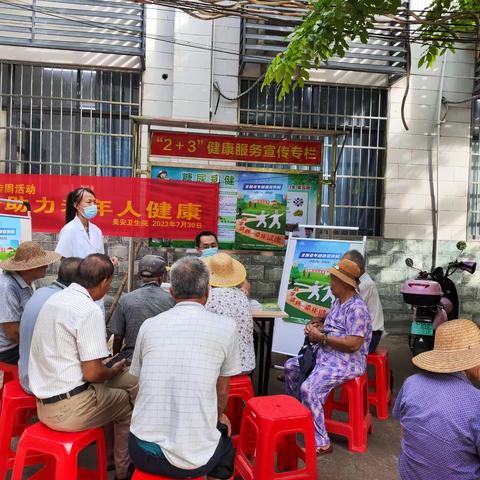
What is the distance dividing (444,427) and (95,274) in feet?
5.74

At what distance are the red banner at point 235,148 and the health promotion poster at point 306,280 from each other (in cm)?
120

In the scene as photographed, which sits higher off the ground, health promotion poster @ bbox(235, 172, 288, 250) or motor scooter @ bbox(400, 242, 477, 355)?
health promotion poster @ bbox(235, 172, 288, 250)

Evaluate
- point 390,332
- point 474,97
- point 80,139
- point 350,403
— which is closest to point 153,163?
point 80,139

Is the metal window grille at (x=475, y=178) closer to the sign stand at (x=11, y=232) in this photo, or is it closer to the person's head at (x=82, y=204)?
the person's head at (x=82, y=204)

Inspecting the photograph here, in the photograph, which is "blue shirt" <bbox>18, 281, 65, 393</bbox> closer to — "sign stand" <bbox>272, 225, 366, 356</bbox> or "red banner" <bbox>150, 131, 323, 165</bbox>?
"sign stand" <bbox>272, 225, 366, 356</bbox>

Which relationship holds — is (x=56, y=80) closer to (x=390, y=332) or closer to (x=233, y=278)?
(x=233, y=278)

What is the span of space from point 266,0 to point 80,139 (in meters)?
3.20

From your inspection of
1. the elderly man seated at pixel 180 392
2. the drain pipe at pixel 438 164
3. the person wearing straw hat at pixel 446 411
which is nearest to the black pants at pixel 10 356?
the elderly man seated at pixel 180 392

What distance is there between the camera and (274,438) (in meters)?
2.51

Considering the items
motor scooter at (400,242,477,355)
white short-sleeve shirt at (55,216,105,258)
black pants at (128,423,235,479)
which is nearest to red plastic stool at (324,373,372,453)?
black pants at (128,423,235,479)

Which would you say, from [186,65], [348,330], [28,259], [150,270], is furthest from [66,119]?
[348,330]

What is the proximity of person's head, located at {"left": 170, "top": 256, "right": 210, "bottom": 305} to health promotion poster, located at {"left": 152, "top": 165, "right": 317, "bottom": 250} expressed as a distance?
3.39 metres

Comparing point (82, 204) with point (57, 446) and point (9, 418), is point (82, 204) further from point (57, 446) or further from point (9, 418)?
point (57, 446)

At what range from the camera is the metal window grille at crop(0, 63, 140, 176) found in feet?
20.9
